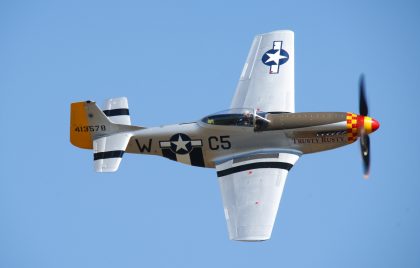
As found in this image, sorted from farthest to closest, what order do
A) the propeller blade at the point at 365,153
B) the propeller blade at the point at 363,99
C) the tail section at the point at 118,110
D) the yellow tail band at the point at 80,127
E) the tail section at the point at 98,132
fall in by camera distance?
1. the tail section at the point at 118,110
2. the yellow tail band at the point at 80,127
3. the tail section at the point at 98,132
4. the propeller blade at the point at 363,99
5. the propeller blade at the point at 365,153

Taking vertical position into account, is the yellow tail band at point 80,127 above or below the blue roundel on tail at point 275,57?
below

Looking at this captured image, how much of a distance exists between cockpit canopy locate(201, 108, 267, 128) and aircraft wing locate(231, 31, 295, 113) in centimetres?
179

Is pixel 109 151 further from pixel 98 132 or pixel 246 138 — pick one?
pixel 246 138

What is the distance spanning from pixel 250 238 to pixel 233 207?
183 cm

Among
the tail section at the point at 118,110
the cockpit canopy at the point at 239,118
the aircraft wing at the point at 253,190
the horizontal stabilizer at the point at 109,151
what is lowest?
the aircraft wing at the point at 253,190

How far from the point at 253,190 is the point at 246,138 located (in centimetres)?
220

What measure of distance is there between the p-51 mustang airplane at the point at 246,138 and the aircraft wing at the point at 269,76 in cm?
3

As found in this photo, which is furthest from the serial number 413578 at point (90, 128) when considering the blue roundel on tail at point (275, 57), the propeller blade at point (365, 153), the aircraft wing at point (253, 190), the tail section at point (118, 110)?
the propeller blade at point (365, 153)

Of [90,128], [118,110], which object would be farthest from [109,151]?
[118,110]

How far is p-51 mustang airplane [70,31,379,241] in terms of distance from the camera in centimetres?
2831

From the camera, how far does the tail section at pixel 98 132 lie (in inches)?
1214

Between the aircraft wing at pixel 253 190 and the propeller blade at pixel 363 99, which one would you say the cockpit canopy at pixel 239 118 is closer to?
the aircraft wing at pixel 253 190

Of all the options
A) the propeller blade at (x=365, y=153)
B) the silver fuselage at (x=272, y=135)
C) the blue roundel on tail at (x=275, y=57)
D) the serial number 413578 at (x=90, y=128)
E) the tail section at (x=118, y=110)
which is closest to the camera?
the propeller blade at (x=365, y=153)

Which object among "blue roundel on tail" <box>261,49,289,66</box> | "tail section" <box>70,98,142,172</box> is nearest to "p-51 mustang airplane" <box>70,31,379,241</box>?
"tail section" <box>70,98,142,172</box>
